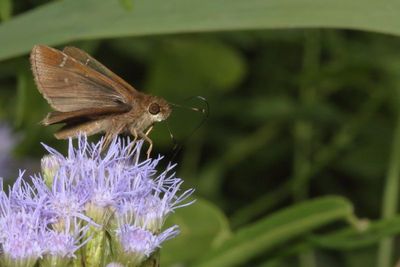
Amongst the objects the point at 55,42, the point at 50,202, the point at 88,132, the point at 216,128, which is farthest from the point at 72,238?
the point at 216,128

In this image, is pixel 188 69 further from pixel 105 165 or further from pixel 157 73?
pixel 105 165

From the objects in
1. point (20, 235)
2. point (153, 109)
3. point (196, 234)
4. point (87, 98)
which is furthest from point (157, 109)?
point (196, 234)

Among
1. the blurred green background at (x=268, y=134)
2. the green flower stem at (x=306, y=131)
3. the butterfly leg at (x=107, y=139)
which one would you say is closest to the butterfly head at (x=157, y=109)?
the butterfly leg at (x=107, y=139)

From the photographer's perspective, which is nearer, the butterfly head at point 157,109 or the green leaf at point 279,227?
the butterfly head at point 157,109

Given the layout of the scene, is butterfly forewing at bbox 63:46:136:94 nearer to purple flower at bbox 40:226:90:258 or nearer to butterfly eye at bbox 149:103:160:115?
butterfly eye at bbox 149:103:160:115

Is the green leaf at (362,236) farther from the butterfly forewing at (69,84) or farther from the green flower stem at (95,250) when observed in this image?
the green flower stem at (95,250)

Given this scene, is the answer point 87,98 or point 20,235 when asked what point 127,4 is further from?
point 20,235
